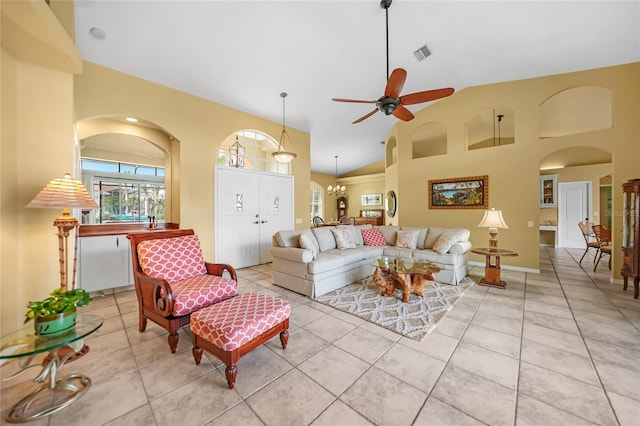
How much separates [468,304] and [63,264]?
4593 millimetres

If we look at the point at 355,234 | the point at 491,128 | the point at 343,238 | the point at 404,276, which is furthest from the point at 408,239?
the point at 491,128

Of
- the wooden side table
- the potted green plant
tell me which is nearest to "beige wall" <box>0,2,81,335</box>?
the potted green plant

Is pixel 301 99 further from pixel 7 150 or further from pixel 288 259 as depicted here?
pixel 7 150

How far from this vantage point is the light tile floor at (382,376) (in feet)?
4.68

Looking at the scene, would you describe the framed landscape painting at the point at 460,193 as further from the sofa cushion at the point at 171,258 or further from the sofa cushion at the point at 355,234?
the sofa cushion at the point at 171,258

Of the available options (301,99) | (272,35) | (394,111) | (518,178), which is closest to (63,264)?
(272,35)

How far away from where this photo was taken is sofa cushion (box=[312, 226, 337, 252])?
4.26 meters

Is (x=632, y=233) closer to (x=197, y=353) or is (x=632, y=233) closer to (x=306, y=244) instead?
(x=306, y=244)

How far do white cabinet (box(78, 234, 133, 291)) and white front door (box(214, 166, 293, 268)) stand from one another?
1.41m

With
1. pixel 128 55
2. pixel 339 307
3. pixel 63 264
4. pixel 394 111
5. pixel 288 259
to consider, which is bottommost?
pixel 339 307

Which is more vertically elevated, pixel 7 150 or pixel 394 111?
pixel 394 111

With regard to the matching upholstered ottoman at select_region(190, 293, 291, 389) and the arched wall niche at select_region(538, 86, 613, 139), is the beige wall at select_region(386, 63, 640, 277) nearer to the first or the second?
the arched wall niche at select_region(538, 86, 613, 139)

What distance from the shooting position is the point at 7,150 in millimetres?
2074

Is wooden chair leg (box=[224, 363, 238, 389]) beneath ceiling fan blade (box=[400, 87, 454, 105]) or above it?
beneath
